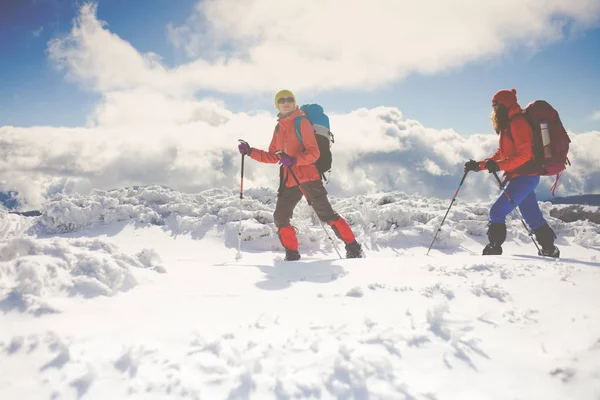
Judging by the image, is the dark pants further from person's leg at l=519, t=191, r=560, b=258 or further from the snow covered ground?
person's leg at l=519, t=191, r=560, b=258

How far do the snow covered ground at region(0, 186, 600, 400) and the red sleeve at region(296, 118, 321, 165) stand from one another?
5.52 ft

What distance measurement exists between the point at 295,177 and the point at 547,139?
340cm

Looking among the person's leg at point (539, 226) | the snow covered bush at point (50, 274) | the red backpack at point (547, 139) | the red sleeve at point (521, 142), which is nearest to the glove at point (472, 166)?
the red sleeve at point (521, 142)

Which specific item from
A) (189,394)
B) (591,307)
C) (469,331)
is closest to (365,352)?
(469,331)

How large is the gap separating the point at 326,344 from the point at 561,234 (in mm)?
8703

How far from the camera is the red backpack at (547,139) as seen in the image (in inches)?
162

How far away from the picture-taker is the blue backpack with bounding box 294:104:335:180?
5.07 meters

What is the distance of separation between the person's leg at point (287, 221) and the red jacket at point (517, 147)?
2.85 metres

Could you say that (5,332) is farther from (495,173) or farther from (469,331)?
(495,173)

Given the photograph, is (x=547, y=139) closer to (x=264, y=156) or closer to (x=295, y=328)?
(x=264, y=156)

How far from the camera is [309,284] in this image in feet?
9.50

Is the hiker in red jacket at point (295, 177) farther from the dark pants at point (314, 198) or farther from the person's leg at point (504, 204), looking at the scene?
the person's leg at point (504, 204)

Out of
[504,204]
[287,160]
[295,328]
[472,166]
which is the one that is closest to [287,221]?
[287,160]

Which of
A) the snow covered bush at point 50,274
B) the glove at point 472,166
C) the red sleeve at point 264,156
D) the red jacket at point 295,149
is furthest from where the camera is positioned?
the red sleeve at point 264,156
